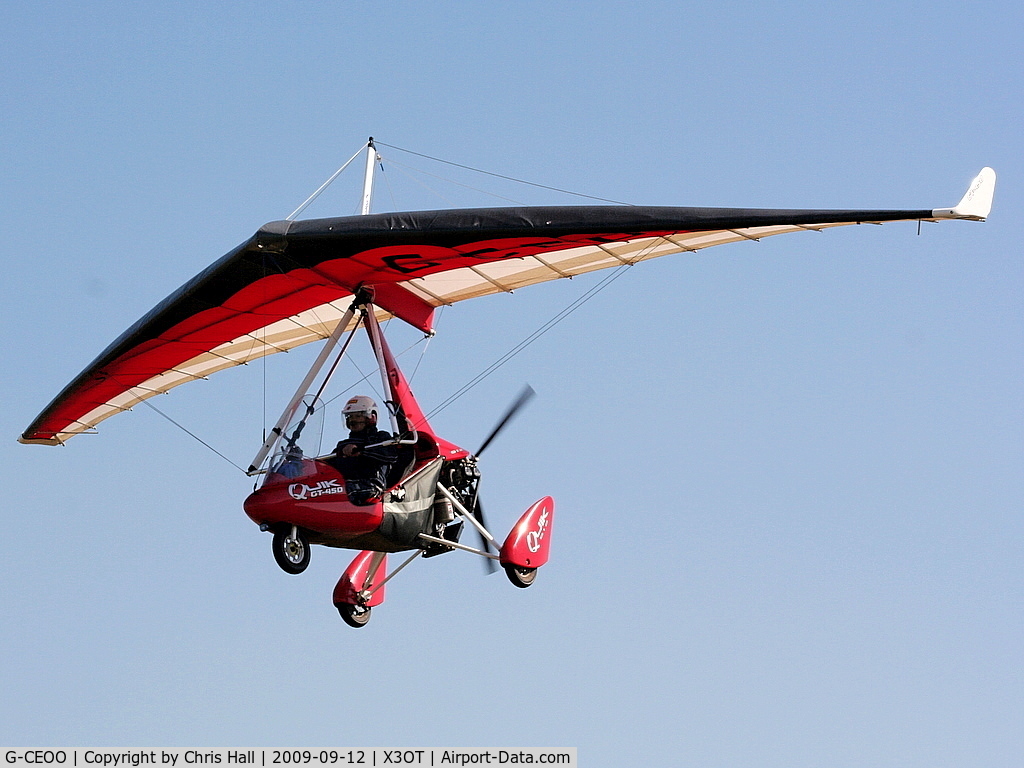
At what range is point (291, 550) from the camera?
15.4 m

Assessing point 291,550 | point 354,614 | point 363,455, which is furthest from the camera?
point 354,614

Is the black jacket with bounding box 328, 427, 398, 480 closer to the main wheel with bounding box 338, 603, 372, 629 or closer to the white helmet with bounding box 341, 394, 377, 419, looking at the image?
the white helmet with bounding box 341, 394, 377, 419

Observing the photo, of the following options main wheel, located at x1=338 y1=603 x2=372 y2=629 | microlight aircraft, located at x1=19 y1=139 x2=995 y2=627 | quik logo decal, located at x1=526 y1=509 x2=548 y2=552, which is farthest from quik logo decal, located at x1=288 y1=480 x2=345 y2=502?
quik logo decal, located at x1=526 y1=509 x2=548 y2=552

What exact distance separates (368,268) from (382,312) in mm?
3485

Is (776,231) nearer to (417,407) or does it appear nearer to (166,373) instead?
(417,407)

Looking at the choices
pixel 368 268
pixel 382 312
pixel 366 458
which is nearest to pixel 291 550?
pixel 366 458

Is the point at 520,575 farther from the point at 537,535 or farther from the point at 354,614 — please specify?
the point at 354,614

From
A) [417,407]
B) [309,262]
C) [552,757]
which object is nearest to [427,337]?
[417,407]

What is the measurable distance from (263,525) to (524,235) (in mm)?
3721

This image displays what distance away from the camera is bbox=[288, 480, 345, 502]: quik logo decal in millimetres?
15305

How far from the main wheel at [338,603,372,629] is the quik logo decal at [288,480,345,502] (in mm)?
2885

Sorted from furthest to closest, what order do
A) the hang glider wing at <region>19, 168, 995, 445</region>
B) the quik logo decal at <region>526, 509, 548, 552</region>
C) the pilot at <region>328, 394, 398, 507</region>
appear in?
the quik logo decal at <region>526, 509, 548, 552</region> < the pilot at <region>328, 394, 398, 507</region> < the hang glider wing at <region>19, 168, 995, 445</region>

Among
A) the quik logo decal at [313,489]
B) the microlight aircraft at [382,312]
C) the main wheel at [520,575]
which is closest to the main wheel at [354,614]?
the microlight aircraft at [382,312]

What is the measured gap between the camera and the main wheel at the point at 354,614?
18.1 m
